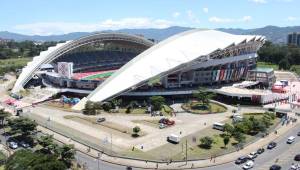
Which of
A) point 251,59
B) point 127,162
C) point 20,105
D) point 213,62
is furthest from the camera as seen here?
point 251,59

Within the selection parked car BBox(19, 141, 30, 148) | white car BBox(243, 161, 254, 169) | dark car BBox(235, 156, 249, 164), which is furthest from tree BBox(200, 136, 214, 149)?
parked car BBox(19, 141, 30, 148)

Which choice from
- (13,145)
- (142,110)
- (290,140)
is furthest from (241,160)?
(13,145)

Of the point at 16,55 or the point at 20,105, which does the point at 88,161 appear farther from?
the point at 16,55

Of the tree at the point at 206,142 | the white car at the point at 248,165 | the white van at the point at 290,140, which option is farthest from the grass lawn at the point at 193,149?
the white car at the point at 248,165

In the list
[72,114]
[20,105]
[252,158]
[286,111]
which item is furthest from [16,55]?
[252,158]

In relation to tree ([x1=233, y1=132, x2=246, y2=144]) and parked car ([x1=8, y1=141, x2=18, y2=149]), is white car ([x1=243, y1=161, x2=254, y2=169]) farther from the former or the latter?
parked car ([x1=8, y1=141, x2=18, y2=149])

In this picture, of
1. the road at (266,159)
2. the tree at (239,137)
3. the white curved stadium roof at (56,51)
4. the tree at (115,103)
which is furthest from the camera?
the white curved stadium roof at (56,51)

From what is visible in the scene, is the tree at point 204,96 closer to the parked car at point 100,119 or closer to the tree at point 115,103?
the tree at point 115,103
